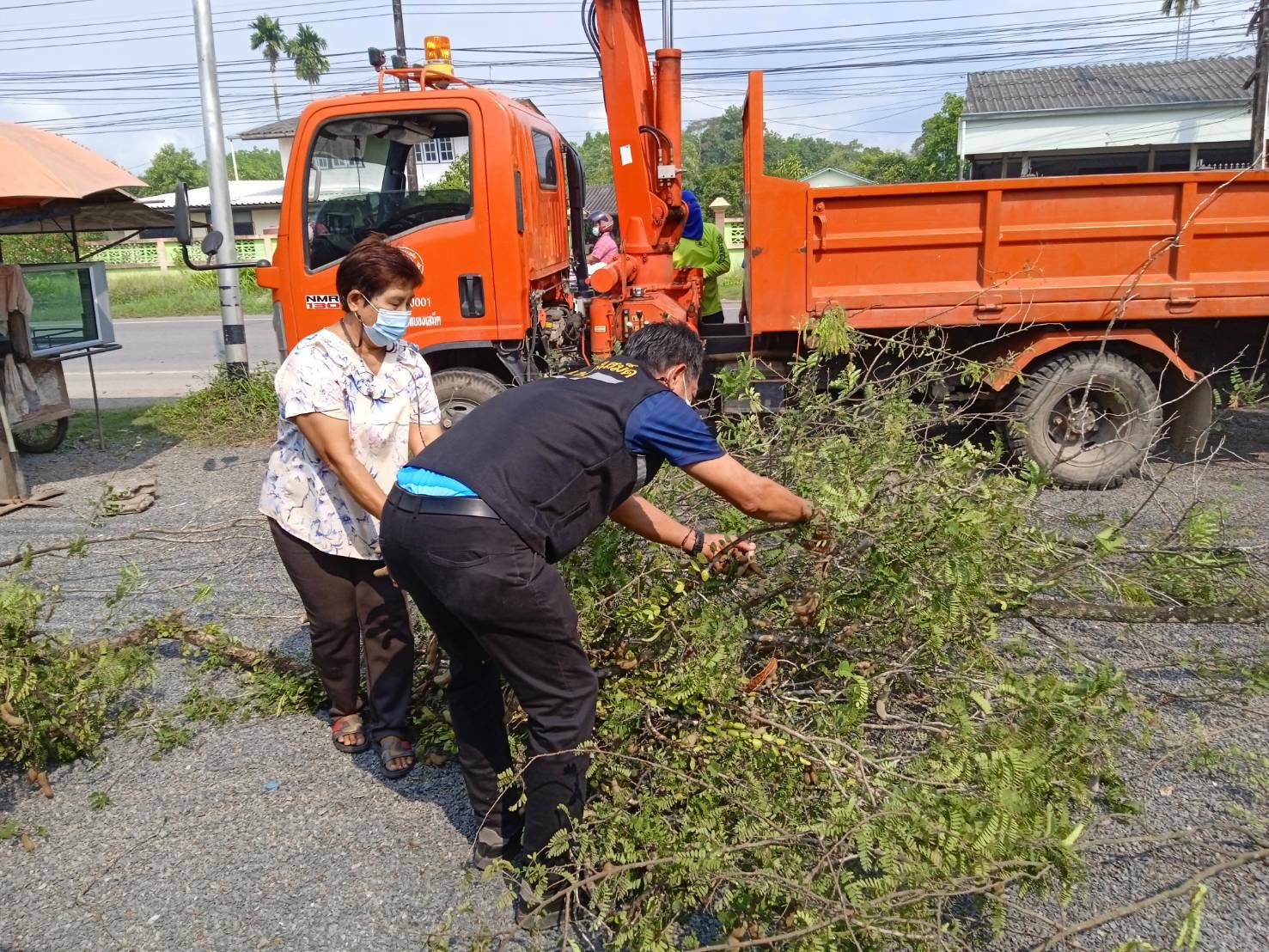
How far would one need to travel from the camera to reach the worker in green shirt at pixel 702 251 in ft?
24.6

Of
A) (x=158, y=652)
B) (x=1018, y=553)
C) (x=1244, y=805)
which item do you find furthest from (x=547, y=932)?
(x=158, y=652)

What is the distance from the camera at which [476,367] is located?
21.6 feet

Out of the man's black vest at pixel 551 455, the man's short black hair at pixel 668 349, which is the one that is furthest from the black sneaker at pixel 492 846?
the man's short black hair at pixel 668 349

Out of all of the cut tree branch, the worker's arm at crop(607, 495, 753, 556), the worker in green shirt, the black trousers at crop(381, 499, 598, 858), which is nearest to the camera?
the black trousers at crop(381, 499, 598, 858)

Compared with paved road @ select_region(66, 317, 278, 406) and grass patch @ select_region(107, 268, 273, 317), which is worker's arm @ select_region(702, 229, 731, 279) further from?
grass patch @ select_region(107, 268, 273, 317)

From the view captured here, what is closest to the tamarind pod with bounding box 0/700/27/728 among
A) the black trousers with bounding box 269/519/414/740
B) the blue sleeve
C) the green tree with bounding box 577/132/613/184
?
the black trousers with bounding box 269/519/414/740

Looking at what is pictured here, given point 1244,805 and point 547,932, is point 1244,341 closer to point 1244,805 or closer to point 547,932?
point 1244,805

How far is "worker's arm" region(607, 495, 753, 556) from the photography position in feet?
9.78

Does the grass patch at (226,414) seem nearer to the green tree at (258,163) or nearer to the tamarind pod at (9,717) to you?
the tamarind pod at (9,717)

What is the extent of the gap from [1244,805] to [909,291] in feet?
12.2

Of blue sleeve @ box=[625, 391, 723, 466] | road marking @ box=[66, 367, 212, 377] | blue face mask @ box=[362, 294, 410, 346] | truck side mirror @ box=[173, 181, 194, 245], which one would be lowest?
road marking @ box=[66, 367, 212, 377]

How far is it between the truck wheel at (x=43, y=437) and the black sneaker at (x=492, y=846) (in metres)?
7.41

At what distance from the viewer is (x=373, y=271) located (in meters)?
3.25

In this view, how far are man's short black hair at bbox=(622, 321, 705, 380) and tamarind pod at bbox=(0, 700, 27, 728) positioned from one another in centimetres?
247
